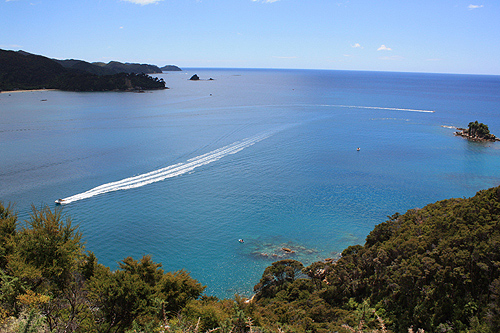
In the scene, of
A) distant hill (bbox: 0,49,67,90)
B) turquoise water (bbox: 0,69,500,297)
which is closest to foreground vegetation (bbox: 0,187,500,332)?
turquoise water (bbox: 0,69,500,297)

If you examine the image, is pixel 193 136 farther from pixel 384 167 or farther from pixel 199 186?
pixel 384 167

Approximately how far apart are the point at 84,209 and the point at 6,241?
14.8m

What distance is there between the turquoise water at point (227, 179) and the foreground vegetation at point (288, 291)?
22.5ft

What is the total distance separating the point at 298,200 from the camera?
40.5 meters

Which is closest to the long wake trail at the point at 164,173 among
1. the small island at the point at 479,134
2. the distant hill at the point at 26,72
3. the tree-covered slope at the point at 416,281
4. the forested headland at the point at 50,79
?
the tree-covered slope at the point at 416,281

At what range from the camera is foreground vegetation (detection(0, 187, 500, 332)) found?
15.6 meters

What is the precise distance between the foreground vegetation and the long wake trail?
16.8m

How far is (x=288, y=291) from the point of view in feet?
79.6

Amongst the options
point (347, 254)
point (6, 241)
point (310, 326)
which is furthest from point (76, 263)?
point (347, 254)

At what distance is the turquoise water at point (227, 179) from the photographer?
3133 centimetres

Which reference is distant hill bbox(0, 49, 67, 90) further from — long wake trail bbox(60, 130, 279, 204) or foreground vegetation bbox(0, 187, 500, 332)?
foreground vegetation bbox(0, 187, 500, 332)

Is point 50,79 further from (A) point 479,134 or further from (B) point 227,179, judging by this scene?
(A) point 479,134

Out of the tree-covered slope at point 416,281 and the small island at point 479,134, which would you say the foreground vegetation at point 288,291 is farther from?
the small island at point 479,134

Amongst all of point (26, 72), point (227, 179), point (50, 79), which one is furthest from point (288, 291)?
point (26, 72)
